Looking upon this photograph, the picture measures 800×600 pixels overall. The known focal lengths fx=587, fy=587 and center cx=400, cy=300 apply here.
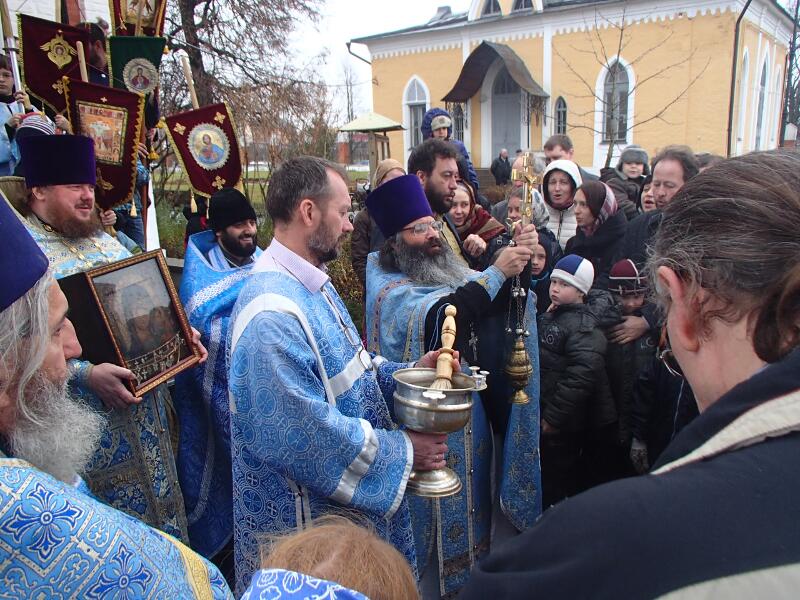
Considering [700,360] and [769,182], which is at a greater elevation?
[769,182]

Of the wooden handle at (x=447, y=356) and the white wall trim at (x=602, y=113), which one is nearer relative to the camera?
the wooden handle at (x=447, y=356)

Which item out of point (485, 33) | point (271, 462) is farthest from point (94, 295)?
point (485, 33)

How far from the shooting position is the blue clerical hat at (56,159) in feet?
8.92

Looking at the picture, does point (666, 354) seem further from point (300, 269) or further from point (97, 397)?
point (97, 397)

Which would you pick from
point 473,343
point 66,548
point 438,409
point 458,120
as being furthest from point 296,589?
point 458,120

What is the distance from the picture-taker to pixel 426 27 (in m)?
24.2

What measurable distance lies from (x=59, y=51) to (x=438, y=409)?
3234mm

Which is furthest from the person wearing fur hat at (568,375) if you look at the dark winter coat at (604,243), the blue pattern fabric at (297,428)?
the blue pattern fabric at (297,428)

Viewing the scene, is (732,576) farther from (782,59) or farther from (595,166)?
(782,59)

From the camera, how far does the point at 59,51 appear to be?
11.5 ft

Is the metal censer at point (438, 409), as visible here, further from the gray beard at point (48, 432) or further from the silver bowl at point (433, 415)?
the gray beard at point (48, 432)

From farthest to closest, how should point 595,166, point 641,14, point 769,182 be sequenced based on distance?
1. point 595,166
2. point 641,14
3. point 769,182

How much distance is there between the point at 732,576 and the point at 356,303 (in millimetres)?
5831

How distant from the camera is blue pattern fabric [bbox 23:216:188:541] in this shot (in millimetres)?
2619
